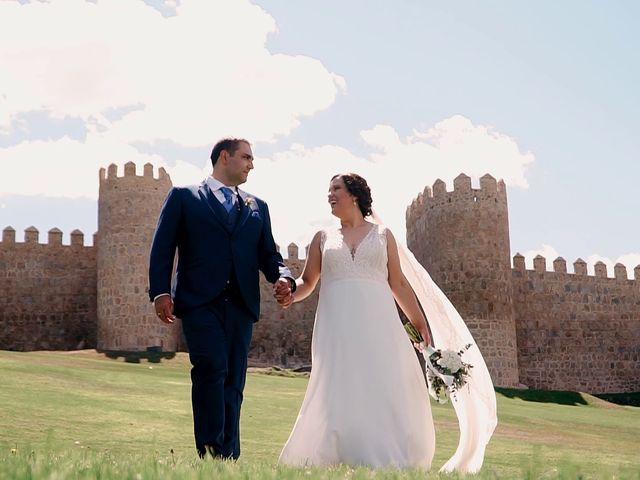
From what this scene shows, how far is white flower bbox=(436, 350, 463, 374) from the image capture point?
6.65 meters

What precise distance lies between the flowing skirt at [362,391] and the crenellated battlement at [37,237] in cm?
2552

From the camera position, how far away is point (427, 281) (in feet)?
23.5

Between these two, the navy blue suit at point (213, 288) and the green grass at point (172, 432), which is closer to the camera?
the green grass at point (172, 432)

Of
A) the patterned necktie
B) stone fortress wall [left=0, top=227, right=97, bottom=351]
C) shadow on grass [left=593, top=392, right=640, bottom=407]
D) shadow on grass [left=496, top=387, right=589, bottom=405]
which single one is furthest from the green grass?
shadow on grass [left=593, top=392, right=640, bottom=407]

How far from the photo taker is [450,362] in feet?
21.8

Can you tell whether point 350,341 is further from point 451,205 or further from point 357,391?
point 451,205

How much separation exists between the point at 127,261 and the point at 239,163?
872 inches

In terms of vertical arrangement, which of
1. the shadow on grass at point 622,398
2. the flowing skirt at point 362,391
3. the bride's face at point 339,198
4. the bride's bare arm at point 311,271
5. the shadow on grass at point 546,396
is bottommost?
the shadow on grass at point 622,398

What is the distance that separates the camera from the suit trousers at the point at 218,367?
5461mm

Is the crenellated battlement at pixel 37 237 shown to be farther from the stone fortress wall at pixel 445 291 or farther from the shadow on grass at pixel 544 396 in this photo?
the shadow on grass at pixel 544 396

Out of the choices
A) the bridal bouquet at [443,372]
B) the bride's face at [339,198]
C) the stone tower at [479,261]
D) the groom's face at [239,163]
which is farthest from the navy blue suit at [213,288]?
the stone tower at [479,261]

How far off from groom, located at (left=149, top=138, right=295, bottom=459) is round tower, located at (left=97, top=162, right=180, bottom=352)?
21435 mm

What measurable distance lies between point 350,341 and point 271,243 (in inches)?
34.0

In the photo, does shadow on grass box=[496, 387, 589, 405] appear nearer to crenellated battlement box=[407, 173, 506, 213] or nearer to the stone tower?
the stone tower
